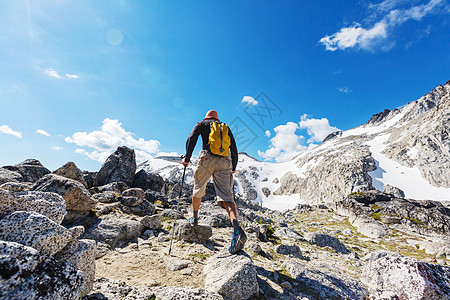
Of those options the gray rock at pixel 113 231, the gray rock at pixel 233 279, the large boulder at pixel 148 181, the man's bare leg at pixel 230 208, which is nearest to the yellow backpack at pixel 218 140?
the man's bare leg at pixel 230 208

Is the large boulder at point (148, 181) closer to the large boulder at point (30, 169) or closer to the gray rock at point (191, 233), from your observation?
the large boulder at point (30, 169)

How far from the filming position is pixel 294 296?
3.87 metres

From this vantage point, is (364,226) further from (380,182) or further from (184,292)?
(380,182)

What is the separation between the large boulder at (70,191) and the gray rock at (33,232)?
4775 millimetres

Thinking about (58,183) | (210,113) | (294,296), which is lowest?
(294,296)

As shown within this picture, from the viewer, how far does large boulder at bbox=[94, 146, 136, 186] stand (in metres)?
17.9

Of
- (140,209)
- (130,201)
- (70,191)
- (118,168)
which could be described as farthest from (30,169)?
(70,191)

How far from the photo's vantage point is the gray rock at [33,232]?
7.87 ft

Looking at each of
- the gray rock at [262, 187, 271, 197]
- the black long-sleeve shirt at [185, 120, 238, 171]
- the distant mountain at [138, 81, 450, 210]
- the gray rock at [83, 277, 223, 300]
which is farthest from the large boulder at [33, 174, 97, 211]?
the gray rock at [262, 187, 271, 197]

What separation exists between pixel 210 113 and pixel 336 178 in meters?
96.2

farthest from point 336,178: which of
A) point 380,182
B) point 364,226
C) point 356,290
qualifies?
point 356,290

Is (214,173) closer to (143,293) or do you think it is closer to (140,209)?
(143,293)

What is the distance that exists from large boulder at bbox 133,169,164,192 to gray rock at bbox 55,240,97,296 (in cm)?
1621

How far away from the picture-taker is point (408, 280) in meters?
3.88
